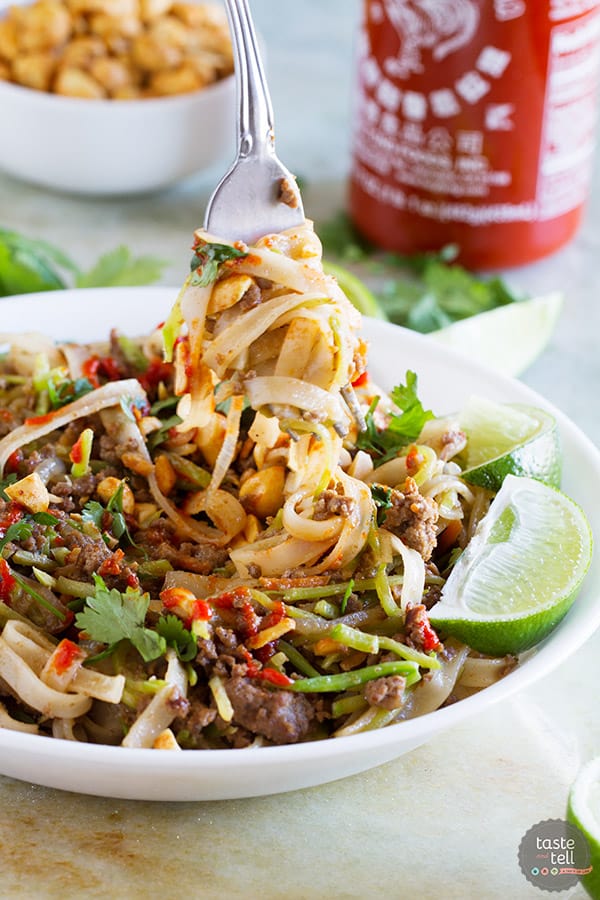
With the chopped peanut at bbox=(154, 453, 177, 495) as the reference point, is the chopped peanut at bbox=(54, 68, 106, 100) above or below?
above

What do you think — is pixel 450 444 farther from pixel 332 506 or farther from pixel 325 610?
pixel 325 610

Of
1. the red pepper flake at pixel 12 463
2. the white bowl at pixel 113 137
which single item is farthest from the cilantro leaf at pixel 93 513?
the white bowl at pixel 113 137

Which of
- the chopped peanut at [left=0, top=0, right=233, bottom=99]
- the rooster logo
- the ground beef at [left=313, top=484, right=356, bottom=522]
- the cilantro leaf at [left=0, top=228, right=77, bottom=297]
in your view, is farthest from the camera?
the chopped peanut at [left=0, top=0, right=233, bottom=99]

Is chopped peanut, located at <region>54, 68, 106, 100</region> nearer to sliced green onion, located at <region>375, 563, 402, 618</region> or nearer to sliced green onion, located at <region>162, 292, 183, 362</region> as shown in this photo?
sliced green onion, located at <region>162, 292, 183, 362</region>

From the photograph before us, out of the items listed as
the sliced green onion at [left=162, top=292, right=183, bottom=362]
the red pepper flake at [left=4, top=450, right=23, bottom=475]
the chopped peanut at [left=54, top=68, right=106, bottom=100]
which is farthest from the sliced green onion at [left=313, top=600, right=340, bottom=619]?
the chopped peanut at [left=54, top=68, right=106, bottom=100]

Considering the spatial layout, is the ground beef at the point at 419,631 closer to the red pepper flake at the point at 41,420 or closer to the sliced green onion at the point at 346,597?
the sliced green onion at the point at 346,597

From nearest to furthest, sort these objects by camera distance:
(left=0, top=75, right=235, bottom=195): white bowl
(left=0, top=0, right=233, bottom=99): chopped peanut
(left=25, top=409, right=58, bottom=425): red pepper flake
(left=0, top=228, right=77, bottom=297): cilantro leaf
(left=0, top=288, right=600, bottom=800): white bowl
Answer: (left=0, top=288, right=600, bottom=800): white bowl
(left=25, top=409, right=58, bottom=425): red pepper flake
(left=0, top=228, right=77, bottom=297): cilantro leaf
(left=0, top=75, right=235, bottom=195): white bowl
(left=0, top=0, right=233, bottom=99): chopped peanut

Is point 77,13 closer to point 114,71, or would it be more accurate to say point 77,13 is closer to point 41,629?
point 114,71
